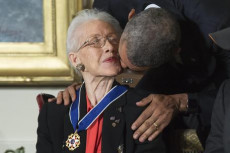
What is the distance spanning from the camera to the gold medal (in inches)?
58.9

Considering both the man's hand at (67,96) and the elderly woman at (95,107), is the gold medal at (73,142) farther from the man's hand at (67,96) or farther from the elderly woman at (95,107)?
the man's hand at (67,96)

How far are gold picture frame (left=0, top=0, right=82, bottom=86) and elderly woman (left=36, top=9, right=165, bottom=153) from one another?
0.79 m

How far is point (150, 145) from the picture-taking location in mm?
1439

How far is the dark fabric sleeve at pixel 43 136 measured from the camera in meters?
1.57

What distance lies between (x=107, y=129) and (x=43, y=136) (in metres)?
0.28

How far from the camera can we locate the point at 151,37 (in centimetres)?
138

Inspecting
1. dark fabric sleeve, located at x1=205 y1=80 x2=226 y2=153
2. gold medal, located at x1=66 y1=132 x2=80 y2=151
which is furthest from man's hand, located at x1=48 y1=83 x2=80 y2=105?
dark fabric sleeve, located at x1=205 y1=80 x2=226 y2=153

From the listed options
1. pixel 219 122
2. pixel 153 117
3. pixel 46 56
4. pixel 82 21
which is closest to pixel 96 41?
pixel 82 21

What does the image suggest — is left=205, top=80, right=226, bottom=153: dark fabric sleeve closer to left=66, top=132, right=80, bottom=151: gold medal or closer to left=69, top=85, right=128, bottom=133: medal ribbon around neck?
left=69, top=85, right=128, bottom=133: medal ribbon around neck

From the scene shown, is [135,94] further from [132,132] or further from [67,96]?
[67,96]

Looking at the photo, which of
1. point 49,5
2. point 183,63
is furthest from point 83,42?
point 49,5

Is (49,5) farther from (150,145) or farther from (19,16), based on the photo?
(150,145)

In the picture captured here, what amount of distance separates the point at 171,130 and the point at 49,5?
1.18 meters

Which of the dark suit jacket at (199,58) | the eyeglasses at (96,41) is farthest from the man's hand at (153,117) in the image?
the eyeglasses at (96,41)
